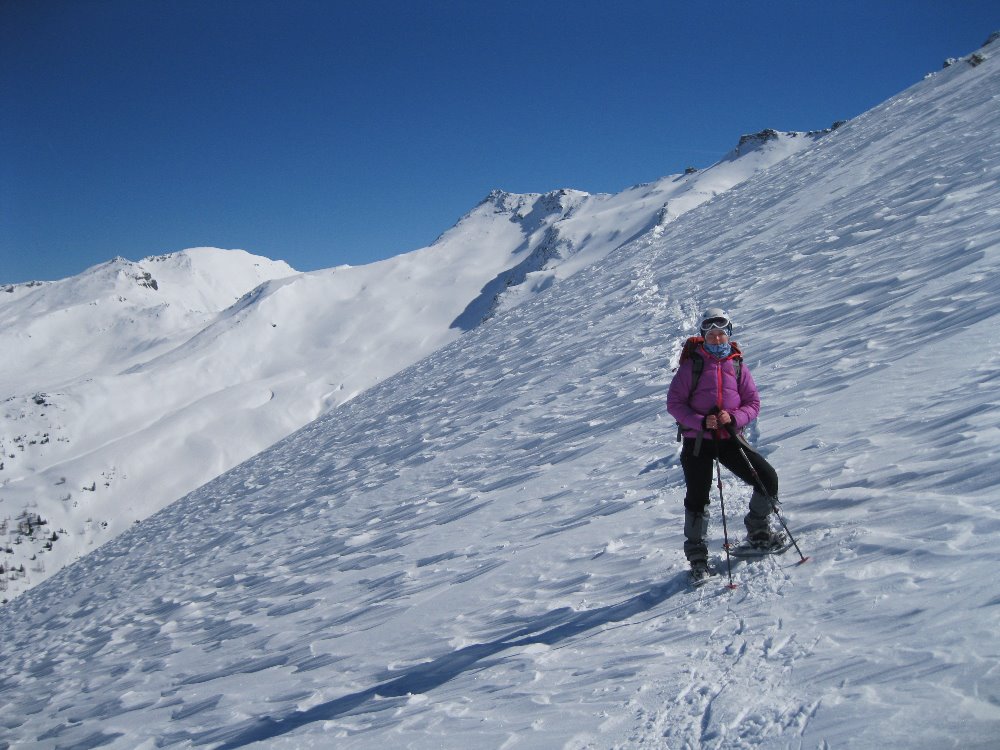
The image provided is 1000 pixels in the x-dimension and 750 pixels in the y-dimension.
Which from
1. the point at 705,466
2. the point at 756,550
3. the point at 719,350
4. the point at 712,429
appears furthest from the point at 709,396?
the point at 756,550

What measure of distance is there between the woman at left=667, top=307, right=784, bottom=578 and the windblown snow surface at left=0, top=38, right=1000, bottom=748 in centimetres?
33

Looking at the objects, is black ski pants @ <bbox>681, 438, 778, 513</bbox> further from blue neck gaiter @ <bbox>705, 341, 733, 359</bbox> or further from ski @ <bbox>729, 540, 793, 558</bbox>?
blue neck gaiter @ <bbox>705, 341, 733, 359</bbox>

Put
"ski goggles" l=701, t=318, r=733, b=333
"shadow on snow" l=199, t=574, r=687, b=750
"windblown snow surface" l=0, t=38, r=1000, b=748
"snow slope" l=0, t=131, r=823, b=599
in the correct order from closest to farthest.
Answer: "windblown snow surface" l=0, t=38, r=1000, b=748 → "ski goggles" l=701, t=318, r=733, b=333 → "shadow on snow" l=199, t=574, r=687, b=750 → "snow slope" l=0, t=131, r=823, b=599

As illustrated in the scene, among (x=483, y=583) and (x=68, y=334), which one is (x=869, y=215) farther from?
(x=68, y=334)

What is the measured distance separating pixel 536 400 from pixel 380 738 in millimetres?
9047

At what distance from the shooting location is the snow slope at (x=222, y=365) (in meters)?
86.3

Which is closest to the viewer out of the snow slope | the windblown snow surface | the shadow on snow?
the windblown snow surface

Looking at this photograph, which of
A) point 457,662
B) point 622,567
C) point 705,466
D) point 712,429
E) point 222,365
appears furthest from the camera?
point 222,365

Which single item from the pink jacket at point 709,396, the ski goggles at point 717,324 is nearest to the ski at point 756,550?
the pink jacket at point 709,396

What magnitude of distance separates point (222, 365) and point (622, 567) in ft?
431

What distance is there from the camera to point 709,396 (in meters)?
4.59

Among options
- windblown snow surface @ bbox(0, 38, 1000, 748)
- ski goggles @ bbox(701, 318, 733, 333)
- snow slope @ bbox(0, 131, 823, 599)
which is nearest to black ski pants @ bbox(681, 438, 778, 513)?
windblown snow surface @ bbox(0, 38, 1000, 748)

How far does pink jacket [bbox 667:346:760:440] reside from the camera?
15.0 ft

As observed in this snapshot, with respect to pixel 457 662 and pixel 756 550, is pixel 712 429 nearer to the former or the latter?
pixel 756 550
